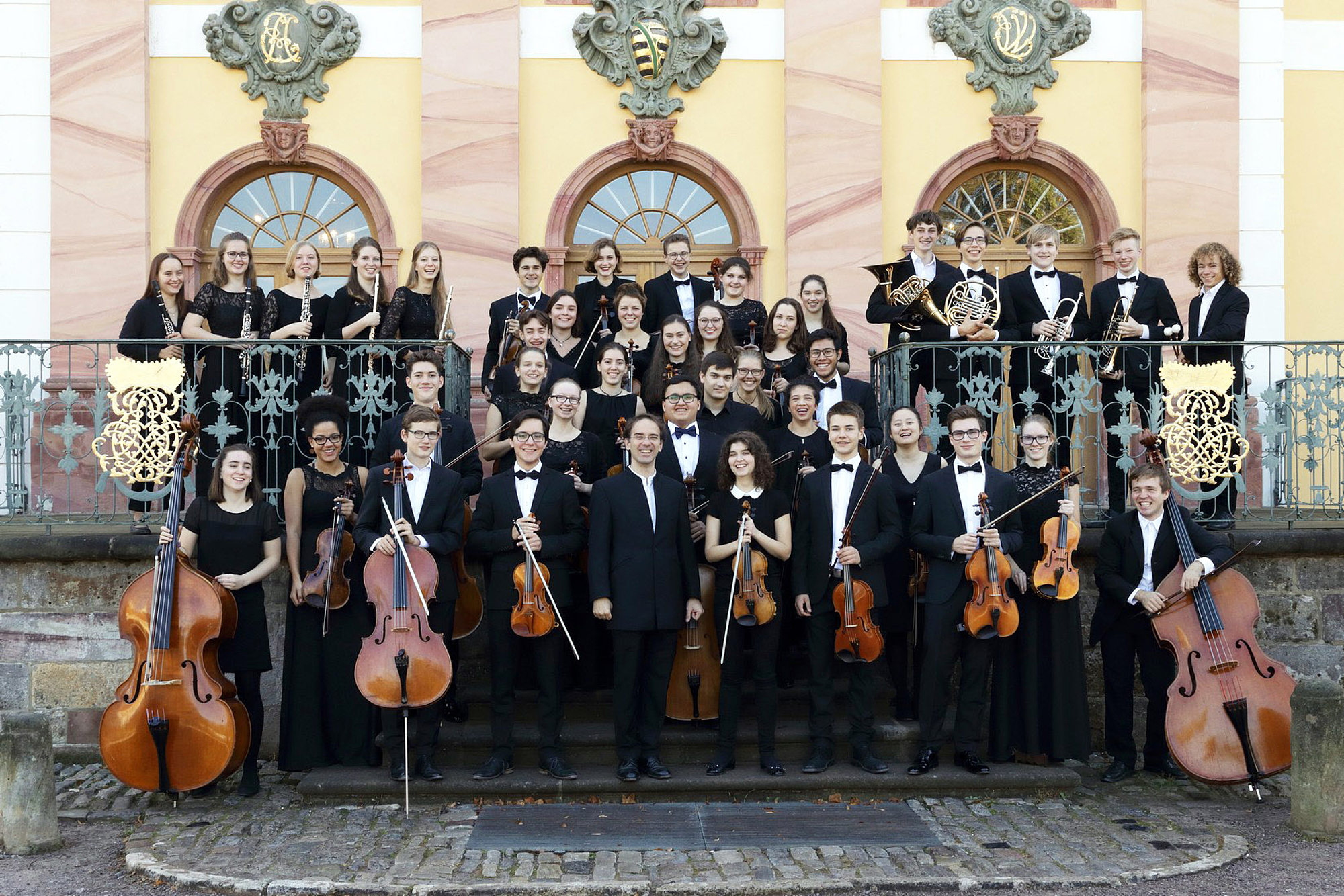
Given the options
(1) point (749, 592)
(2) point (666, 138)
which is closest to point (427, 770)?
(1) point (749, 592)

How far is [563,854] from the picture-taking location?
232 inches

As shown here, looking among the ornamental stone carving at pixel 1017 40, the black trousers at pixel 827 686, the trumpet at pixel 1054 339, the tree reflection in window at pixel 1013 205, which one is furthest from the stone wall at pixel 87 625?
the ornamental stone carving at pixel 1017 40

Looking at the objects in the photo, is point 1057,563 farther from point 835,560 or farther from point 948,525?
point 835,560

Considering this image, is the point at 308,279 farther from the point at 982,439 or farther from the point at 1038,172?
the point at 1038,172

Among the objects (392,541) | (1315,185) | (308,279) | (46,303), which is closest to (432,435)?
(392,541)

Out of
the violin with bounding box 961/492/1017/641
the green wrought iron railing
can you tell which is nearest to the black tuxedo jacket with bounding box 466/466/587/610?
the green wrought iron railing

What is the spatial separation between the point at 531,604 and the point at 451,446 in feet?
4.23

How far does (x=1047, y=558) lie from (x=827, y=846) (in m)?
1.92

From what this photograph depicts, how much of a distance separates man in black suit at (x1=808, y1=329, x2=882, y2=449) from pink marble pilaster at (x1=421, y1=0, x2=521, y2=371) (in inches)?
158

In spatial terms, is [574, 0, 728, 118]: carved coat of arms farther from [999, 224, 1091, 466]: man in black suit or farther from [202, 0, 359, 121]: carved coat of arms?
[999, 224, 1091, 466]: man in black suit

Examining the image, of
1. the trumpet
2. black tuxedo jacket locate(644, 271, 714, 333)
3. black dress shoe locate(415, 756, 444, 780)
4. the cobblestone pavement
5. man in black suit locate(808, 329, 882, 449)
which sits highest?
black tuxedo jacket locate(644, 271, 714, 333)

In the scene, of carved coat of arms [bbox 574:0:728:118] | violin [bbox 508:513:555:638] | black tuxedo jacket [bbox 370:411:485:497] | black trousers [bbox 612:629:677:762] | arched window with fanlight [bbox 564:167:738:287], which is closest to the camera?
violin [bbox 508:513:555:638]

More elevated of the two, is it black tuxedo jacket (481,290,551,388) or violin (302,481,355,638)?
black tuxedo jacket (481,290,551,388)

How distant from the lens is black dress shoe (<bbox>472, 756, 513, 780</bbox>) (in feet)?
22.2
